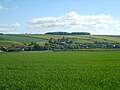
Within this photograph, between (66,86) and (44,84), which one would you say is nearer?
(66,86)

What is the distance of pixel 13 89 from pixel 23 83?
3104mm

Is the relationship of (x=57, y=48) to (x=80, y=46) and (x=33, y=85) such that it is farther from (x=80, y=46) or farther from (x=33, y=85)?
(x=33, y=85)

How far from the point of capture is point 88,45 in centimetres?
15825

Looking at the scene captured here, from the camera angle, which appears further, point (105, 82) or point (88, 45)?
point (88, 45)

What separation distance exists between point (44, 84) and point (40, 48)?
129 metres

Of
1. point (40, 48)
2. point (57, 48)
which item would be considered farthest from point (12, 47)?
point (57, 48)

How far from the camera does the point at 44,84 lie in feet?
92.7

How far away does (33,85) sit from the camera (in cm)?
2803

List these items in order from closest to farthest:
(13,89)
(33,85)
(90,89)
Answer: (90,89), (13,89), (33,85)

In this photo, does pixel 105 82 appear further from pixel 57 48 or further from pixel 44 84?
pixel 57 48

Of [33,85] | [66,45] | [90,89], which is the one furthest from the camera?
[66,45]

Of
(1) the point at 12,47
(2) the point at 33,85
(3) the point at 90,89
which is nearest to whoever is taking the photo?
(3) the point at 90,89

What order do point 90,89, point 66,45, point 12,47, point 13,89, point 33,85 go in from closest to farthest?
point 90,89, point 13,89, point 33,85, point 12,47, point 66,45

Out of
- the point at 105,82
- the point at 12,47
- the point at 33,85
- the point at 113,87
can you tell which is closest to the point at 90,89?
the point at 113,87
